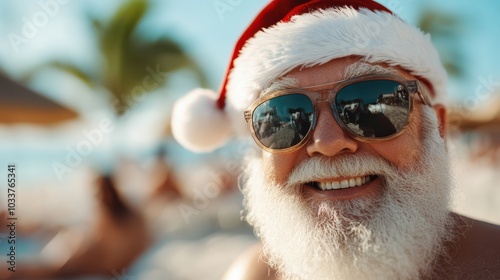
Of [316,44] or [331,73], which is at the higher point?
[316,44]

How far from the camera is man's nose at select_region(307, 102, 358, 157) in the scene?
1.58 metres

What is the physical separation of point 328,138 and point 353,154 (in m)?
0.11

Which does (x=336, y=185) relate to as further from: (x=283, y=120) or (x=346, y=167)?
(x=283, y=120)

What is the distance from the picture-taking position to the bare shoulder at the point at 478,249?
1.58m

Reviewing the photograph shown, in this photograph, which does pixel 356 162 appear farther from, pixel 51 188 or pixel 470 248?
pixel 51 188

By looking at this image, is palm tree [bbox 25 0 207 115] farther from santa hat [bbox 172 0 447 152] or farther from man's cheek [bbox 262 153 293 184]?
man's cheek [bbox 262 153 293 184]

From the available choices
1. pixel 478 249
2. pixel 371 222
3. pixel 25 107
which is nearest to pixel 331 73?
pixel 371 222

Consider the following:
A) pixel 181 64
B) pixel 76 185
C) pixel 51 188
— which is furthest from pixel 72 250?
pixel 181 64

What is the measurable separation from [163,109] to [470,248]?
10.3m

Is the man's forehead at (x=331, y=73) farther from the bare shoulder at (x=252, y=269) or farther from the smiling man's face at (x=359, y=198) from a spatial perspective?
the bare shoulder at (x=252, y=269)

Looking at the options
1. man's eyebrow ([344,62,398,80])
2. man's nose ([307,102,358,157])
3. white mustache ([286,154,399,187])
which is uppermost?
man's eyebrow ([344,62,398,80])

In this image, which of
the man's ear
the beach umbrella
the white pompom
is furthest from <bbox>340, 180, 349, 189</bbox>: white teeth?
the beach umbrella

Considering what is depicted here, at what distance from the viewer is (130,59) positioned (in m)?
11.3

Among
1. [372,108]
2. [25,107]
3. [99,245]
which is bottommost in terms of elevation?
[99,245]
